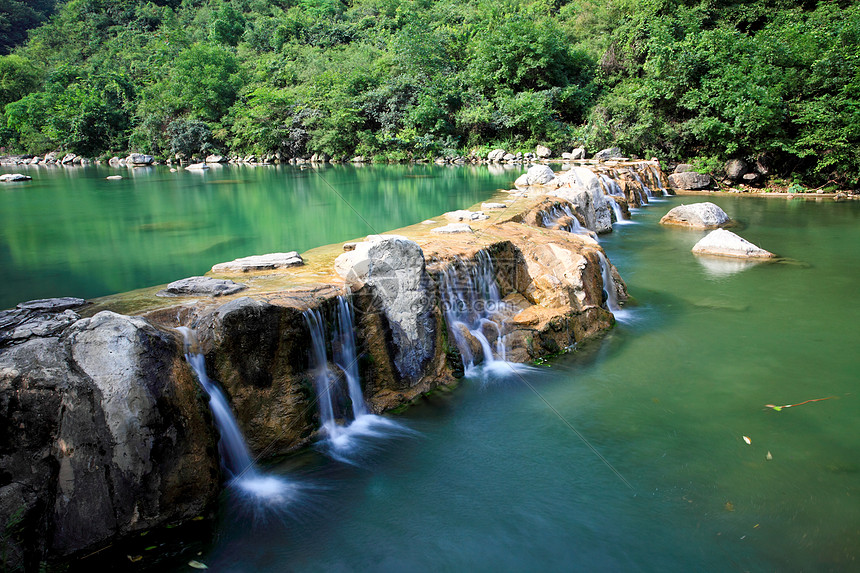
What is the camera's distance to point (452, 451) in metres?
4.84

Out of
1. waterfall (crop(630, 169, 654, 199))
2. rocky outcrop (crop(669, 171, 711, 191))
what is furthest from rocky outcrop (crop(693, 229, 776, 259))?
rocky outcrop (crop(669, 171, 711, 191))

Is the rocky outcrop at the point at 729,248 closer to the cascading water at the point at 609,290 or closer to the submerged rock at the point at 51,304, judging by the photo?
the cascading water at the point at 609,290

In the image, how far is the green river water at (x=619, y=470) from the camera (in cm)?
370

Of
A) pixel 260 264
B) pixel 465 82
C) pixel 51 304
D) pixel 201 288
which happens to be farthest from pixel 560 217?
pixel 465 82

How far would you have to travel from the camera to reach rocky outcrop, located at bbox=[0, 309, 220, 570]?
10.8 feet

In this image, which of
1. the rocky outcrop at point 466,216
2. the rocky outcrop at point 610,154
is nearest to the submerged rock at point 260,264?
the rocky outcrop at point 466,216

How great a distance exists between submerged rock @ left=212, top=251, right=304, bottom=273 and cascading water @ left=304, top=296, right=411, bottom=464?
1.37 m

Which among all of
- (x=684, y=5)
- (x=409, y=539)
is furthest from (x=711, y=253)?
(x=684, y=5)

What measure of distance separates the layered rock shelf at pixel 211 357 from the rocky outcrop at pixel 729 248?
4.67m

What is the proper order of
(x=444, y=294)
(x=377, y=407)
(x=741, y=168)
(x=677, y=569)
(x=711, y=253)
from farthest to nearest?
(x=741, y=168) → (x=711, y=253) → (x=444, y=294) → (x=377, y=407) → (x=677, y=569)

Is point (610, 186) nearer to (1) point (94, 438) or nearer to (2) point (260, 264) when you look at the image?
(2) point (260, 264)

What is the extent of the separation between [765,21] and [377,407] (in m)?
27.6

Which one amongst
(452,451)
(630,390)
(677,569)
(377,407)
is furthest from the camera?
(630,390)

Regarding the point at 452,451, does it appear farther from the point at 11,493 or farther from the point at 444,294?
the point at 11,493
